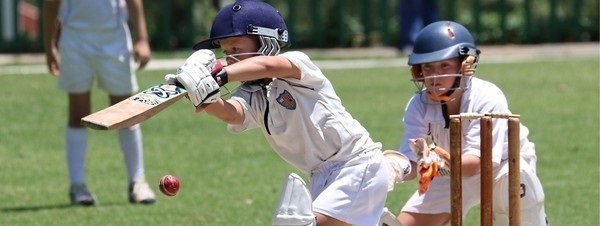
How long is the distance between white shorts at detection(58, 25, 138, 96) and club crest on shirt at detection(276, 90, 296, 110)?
11.6ft

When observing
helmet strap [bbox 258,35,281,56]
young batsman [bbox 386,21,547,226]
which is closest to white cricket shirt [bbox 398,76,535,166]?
young batsman [bbox 386,21,547,226]

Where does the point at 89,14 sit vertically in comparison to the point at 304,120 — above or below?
below

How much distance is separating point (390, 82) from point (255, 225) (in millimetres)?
8586

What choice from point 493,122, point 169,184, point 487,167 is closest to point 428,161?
point 487,167

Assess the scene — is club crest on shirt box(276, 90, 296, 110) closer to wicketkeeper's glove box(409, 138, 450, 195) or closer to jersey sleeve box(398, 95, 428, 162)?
wicketkeeper's glove box(409, 138, 450, 195)

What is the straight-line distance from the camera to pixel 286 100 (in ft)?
18.4

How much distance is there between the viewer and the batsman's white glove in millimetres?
4785

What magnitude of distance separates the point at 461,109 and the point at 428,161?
74 centimetres

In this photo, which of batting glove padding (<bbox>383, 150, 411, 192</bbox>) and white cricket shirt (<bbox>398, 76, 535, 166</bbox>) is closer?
batting glove padding (<bbox>383, 150, 411, 192</bbox>)

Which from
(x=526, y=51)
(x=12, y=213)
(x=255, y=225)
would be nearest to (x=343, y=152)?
(x=255, y=225)

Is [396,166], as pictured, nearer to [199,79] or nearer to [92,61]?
[199,79]

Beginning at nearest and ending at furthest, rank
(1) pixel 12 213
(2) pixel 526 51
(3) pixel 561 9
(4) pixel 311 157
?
(4) pixel 311 157, (1) pixel 12 213, (2) pixel 526 51, (3) pixel 561 9

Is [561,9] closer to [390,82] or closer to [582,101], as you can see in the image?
[390,82]

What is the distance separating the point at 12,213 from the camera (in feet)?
27.8
